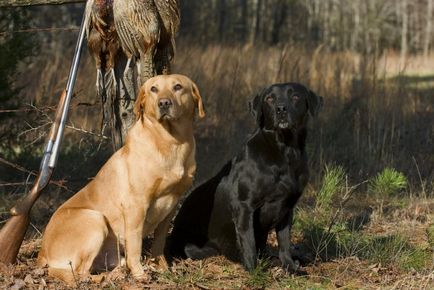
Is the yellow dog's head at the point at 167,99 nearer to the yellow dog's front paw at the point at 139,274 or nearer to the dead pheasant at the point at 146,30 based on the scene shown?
the dead pheasant at the point at 146,30

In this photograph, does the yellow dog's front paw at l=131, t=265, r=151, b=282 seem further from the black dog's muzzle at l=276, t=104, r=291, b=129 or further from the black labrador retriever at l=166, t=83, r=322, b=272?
the black dog's muzzle at l=276, t=104, r=291, b=129

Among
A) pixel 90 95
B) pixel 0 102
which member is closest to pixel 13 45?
pixel 0 102

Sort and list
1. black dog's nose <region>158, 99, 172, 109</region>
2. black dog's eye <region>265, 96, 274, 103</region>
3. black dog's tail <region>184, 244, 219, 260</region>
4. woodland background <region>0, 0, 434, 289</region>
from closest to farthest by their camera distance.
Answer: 1. black dog's nose <region>158, 99, 172, 109</region>
2. black dog's eye <region>265, 96, 274, 103</region>
3. black dog's tail <region>184, 244, 219, 260</region>
4. woodland background <region>0, 0, 434, 289</region>

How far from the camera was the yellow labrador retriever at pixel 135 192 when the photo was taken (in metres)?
5.01

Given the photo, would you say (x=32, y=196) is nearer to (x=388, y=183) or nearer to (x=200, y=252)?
(x=200, y=252)

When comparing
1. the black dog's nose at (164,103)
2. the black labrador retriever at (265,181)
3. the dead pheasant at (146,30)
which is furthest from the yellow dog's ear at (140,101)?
the black labrador retriever at (265,181)

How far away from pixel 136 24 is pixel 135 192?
48.1 inches

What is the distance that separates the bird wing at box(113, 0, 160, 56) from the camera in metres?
5.42

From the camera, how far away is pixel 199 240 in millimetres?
5777

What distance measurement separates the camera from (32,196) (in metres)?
5.18

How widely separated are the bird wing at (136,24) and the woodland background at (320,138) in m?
0.38

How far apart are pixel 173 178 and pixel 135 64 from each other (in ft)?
3.72

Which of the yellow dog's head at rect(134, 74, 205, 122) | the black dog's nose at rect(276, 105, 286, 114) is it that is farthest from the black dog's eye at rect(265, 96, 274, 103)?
the yellow dog's head at rect(134, 74, 205, 122)

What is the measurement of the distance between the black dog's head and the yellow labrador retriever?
1.60ft
